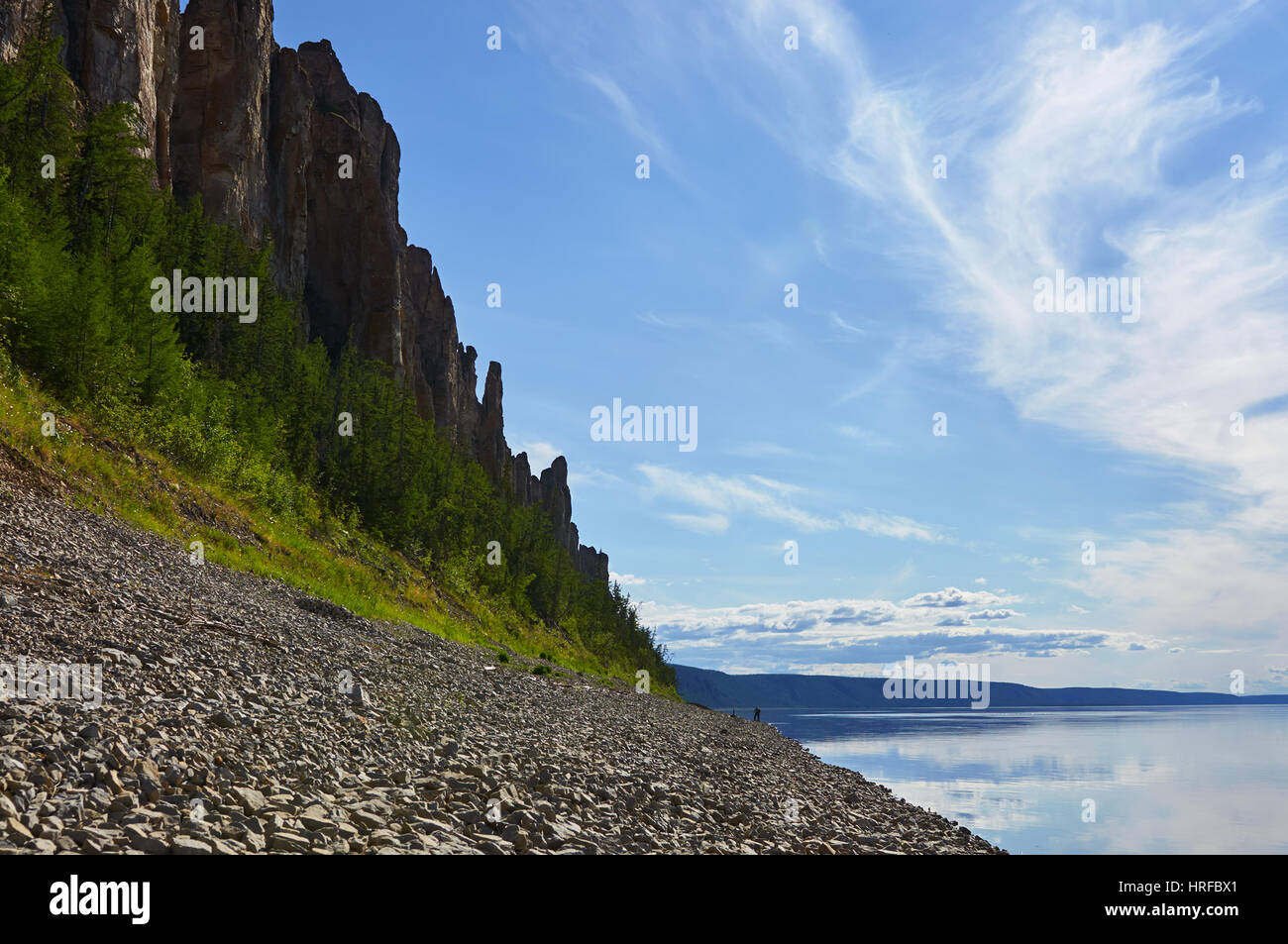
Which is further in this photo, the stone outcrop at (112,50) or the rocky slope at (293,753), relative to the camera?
the stone outcrop at (112,50)

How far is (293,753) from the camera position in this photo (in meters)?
9.74

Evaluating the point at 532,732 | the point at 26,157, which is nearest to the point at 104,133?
the point at 26,157

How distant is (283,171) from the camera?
87750 mm

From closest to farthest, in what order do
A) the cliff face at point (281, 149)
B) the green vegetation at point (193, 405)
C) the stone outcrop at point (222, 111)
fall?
the green vegetation at point (193, 405) < the cliff face at point (281, 149) < the stone outcrop at point (222, 111)

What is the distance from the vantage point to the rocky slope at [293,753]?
7086mm

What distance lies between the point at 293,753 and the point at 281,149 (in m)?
93.2

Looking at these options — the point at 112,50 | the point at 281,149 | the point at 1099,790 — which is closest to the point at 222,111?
the point at 281,149

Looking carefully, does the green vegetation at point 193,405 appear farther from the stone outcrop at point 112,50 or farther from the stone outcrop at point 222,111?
the stone outcrop at point 222,111

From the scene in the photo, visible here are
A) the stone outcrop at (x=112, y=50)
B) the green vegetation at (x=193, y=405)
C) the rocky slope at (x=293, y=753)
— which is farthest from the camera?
the stone outcrop at (x=112, y=50)

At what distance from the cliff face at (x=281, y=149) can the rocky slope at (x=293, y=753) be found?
4395 centimetres

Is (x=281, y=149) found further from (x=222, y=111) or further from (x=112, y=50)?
(x=112, y=50)

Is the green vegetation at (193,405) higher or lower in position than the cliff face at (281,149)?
lower

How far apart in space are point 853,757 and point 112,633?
5518 centimetres

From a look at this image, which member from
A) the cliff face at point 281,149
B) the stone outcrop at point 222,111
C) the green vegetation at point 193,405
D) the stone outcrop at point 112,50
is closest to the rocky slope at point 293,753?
the green vegetation at point 193,405
